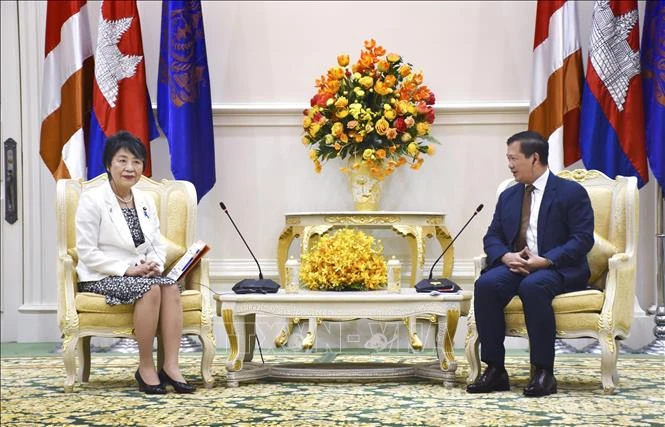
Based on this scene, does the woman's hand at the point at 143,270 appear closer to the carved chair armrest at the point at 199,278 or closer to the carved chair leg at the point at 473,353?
the carved chair armrest at the point at 199,278

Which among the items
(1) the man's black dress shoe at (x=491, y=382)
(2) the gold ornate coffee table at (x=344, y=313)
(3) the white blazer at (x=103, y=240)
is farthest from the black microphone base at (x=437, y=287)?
(3) the white blazer at (x=103, y=240)

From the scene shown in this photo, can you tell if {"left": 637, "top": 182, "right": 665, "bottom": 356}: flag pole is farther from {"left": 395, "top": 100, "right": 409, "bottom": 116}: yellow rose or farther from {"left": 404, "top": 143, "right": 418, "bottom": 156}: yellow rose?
{"left": 395, "top": 100, "right": 409, "bottom": 116}: yellow rose

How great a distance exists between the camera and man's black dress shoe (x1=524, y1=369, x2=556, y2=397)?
177 inches

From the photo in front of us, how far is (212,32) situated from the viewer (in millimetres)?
6953

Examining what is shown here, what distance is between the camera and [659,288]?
6.44 meters

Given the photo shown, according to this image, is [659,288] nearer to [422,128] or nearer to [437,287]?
[422,128]

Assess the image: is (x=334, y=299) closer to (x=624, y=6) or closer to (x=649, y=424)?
(x=649, y=424)

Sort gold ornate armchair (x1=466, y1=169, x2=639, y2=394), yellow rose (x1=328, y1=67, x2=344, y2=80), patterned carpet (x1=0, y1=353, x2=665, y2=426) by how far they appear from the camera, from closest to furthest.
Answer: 1. patterned carpet (x1=0, y1=353, x2=665, y2=426)
2. gold ornate armchair (x1=466, y1=169, x2=639, y2=394)
3. yellow rose (x1=328, y1=67, x2=344, y2=80)

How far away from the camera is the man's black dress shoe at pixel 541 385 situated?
450cm

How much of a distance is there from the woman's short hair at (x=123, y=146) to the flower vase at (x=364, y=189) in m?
1.84

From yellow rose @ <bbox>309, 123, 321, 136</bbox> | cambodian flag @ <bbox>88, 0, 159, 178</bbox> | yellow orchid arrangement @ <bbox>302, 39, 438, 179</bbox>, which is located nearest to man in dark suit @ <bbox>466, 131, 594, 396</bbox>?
yellow orchid arrangement @ <bbox>302, 39, 438, 179</bbox>

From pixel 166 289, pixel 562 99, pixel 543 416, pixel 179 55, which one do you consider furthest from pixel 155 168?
pixel 543 416

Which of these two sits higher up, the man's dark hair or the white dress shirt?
the man's dark hair

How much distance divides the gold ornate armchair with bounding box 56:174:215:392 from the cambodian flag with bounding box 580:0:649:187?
2.62 m
